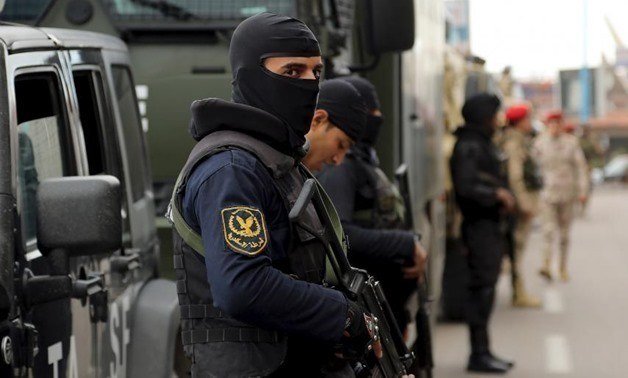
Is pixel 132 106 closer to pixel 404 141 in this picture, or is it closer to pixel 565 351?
pixel 404 141

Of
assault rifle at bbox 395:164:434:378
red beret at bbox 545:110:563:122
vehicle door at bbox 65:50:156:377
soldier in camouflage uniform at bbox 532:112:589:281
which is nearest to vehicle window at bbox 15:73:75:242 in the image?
vehicle door at bbox 65:50:156:377

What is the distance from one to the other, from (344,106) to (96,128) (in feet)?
2.74

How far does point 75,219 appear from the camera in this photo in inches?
129

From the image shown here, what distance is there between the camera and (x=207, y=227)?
9.64 ft

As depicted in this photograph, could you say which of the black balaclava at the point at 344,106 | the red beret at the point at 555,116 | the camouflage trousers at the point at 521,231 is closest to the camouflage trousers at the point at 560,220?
the red beret at the point at 555,116

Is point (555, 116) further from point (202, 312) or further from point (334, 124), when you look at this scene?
point (202, 312)

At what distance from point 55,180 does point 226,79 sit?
3.66m

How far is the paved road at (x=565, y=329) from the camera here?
9.78m

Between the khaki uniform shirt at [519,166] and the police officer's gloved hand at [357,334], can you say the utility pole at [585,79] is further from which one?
the police officer's gloved hand at [357,334]

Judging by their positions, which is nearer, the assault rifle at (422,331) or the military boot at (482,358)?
the assault rifle at (422,331)

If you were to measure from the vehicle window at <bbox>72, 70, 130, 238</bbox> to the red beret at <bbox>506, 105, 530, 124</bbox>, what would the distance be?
8.01m

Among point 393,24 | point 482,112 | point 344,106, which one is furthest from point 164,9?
point 482,112

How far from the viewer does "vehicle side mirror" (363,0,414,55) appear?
7.18 metres

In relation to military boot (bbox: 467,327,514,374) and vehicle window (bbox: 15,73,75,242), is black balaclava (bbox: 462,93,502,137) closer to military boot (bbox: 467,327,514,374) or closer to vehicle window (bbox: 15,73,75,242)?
military boot (bbox: 467,327,514,374)
